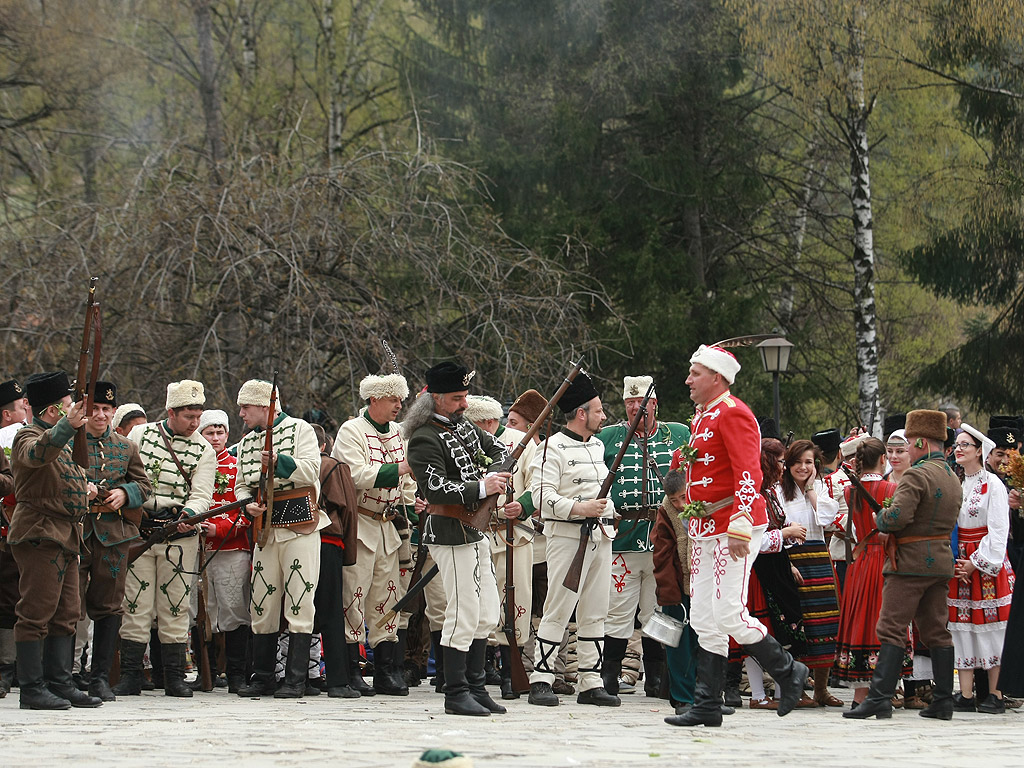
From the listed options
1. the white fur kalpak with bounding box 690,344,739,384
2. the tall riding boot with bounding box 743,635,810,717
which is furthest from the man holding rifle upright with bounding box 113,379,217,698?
the tall riding boot with bounding box 743,635,810,717

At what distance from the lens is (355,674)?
9.56m

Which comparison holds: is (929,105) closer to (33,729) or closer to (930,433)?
(930,433)

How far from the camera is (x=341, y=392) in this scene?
622 inches

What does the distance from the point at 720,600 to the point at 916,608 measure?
157 centimetres

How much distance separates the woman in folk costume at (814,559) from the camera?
913cm

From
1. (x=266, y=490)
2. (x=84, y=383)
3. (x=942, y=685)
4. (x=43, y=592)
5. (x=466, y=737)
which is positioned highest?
(x=84, y=383)

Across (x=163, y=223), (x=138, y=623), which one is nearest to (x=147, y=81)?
(x=163, y=223)

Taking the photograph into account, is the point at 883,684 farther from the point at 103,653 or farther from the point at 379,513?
the point at 103,653

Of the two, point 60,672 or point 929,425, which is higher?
point 929,425

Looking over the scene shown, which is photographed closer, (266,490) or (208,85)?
(266,490)

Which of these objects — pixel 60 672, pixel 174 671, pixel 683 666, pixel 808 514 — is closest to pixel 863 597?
pixel 808 514

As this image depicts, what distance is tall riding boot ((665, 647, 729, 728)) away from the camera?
295 inches

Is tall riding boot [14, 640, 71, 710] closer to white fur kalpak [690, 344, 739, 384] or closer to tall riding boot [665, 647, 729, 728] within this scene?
tall riding boot [665, 647, 729, 728]

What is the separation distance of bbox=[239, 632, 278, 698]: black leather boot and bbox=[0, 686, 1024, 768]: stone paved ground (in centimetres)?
27
